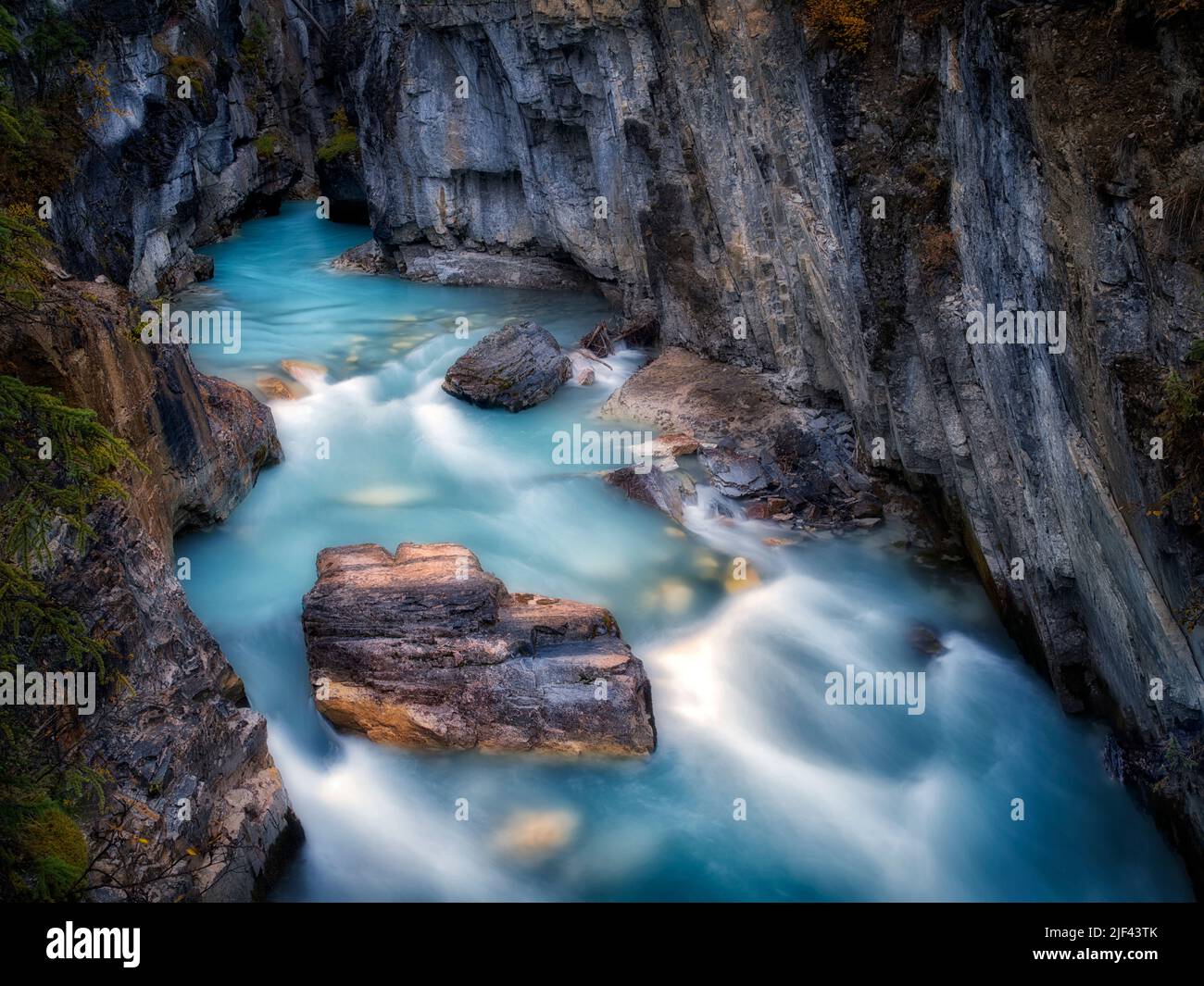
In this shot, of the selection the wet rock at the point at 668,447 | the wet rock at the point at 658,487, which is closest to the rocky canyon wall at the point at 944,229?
the wet rock at the point at 668,447

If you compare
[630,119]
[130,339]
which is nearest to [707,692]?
[130,339]

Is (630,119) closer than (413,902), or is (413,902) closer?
(413,902)

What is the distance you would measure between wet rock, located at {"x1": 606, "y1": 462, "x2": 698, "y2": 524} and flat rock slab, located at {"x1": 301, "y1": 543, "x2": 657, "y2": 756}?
3192 millimetres

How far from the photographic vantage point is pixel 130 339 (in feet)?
33.0

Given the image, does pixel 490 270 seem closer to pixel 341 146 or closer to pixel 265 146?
pixel 341 146

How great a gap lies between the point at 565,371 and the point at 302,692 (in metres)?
8.82

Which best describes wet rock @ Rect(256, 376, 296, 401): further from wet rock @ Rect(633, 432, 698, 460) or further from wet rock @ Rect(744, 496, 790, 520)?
wet rock @ Rect(744, 496, 790, 520)

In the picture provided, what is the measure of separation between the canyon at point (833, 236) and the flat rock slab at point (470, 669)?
1387 mm

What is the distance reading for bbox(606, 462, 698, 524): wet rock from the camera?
1330 cm

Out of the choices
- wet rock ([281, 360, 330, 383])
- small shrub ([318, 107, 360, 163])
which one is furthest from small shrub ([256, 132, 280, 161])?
wet rock ([281, 360, 330, 383])

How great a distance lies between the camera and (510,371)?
16.6 meters

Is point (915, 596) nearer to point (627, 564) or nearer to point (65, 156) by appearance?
point (627, 564)

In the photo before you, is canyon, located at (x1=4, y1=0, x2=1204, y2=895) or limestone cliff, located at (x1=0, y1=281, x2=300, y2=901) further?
limestone cliff, located at (x1=0, y1=281, x2=300, y2=901)

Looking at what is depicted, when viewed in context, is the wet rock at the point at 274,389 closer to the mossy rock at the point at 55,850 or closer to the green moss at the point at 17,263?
the green moss at the point at 17,263
